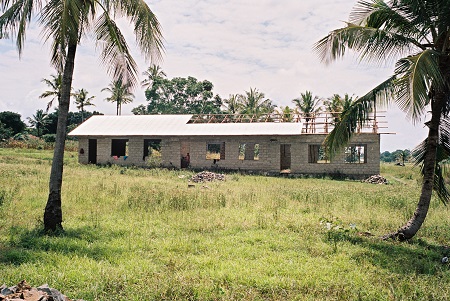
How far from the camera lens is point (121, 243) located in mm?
7652

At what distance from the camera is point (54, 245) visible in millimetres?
7227

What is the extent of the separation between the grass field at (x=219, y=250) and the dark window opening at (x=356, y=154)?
13.3 meters

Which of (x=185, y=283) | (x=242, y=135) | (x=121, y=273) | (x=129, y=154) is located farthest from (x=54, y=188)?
(x=129, y=154)

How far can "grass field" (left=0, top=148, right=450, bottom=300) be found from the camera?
5469mm

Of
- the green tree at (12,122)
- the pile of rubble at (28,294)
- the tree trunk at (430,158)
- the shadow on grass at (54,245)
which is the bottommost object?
the shadow on grass at (54,245)

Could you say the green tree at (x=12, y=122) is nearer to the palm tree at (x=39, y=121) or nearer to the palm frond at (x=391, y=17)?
the palm tree at (x=39, y=121)

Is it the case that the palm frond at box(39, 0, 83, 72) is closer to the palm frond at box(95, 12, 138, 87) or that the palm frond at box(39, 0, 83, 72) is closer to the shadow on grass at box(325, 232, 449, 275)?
the palm frond at box(95, 12, 138, 87)

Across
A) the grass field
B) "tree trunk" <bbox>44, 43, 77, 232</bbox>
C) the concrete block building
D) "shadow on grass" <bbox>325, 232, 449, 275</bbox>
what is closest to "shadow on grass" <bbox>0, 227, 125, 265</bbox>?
the grass field

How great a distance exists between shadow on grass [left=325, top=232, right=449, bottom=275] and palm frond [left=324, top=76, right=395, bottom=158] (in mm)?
2140

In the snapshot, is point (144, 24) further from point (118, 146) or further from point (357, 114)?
point (118, 146)

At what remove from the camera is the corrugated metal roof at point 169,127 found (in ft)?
Answer: 89.4

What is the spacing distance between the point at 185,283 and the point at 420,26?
23.8 ft

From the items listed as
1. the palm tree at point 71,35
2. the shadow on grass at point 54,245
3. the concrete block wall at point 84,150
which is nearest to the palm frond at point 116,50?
the palm tree at point 71,35

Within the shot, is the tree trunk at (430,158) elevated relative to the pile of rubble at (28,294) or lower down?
elevated
